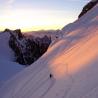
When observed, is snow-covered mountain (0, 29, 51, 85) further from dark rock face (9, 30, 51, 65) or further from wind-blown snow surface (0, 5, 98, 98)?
wind-blown snow surface (0, 5, 98, 98)

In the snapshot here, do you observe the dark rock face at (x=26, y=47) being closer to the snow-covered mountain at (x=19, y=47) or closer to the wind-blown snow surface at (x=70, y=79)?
the snow-covered mountain at (x=19, y=47)

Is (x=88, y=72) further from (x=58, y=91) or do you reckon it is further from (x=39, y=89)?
(x=39, y=89)

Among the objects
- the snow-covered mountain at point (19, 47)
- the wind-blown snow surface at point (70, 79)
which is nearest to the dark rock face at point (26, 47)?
the snow-covered mountain at point (19, 47)

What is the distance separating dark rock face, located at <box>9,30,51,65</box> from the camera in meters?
39.4

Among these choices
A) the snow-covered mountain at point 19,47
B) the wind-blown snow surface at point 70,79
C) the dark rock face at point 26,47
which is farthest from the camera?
the dark rock face at point 26,47

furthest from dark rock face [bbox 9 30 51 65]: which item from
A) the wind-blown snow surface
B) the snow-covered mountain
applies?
the wind-blown snow surface

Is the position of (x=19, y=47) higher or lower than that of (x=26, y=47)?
higher

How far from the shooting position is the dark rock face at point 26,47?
129 ft

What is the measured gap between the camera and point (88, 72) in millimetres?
6164

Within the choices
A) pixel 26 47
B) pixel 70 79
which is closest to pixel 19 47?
pixel 26 47

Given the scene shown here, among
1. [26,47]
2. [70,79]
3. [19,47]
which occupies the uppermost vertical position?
[19,47]

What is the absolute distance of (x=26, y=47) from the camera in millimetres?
41625

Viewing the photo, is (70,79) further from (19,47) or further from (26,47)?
(26,47)

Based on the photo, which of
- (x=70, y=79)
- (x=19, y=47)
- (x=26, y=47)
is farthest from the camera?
(x=26, y=47)
